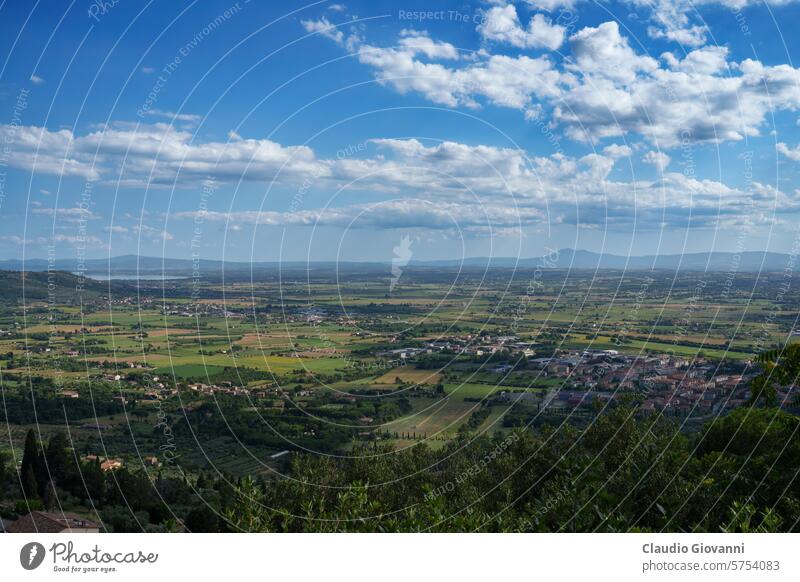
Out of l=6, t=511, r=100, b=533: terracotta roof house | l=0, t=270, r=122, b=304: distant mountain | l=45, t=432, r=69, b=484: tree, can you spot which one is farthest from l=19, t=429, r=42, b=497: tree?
l=0, t=270, r=122, b=304: distant mountain

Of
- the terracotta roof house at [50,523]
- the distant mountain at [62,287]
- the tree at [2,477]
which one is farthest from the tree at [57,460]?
the distant mountain at [62,287]

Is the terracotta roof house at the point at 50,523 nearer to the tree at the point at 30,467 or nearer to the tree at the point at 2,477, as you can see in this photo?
the tree at the point at 30,467

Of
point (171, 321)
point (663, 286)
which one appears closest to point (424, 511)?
point (171, 321)

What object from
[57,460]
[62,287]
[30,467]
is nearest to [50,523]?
[30,467]

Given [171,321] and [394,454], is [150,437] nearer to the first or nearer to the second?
[394,454]

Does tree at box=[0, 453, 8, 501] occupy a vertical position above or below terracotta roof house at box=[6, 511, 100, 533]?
below

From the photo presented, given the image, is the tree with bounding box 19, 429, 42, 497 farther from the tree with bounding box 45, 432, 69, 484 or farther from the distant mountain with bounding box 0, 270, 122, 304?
the distant mountain with bounding box 0, 270, 122, 304

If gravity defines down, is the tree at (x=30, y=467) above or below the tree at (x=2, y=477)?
above

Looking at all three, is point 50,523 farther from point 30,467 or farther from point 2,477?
point 2,477

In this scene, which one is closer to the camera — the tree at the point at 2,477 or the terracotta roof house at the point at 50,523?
the terracotta roof house at the point at 50,523

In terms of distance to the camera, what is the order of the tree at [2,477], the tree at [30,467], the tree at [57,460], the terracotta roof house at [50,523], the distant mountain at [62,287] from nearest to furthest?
the terracotta roof house at [50,523] < the tree at [30,467] < the tree at [2,477] < the tree at [57,460] < the distant mountain at [62,287]

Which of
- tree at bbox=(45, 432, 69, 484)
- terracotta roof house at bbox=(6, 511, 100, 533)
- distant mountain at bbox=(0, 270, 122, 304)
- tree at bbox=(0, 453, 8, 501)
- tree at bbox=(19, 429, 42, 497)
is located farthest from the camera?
distant mountain at bbox=(0, 270, 122, 304)
